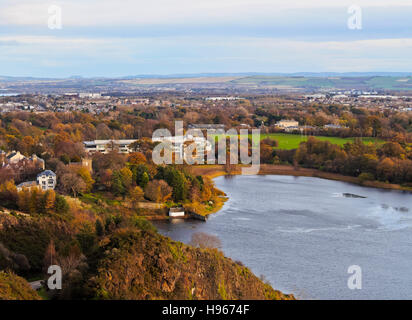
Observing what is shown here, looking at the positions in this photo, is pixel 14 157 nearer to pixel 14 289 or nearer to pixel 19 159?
pixel 19 159

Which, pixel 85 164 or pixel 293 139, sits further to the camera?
pixel 293 139

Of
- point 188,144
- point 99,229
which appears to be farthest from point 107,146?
point 99,229

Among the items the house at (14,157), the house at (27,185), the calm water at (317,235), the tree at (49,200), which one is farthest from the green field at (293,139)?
the tree at (49,200)

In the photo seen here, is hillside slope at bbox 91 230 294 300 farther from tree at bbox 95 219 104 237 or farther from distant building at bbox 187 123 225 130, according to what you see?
distant building at bbox 187 123 225 130

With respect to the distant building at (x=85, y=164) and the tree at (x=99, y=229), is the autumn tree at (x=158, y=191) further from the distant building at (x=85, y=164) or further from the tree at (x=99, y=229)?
the tree at (x=99, y=229)

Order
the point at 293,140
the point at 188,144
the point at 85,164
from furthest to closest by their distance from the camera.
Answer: the point at 293,140 → the point at 188,144 → the point at 85,164

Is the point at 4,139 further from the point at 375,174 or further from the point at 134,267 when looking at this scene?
the point at 134,267
